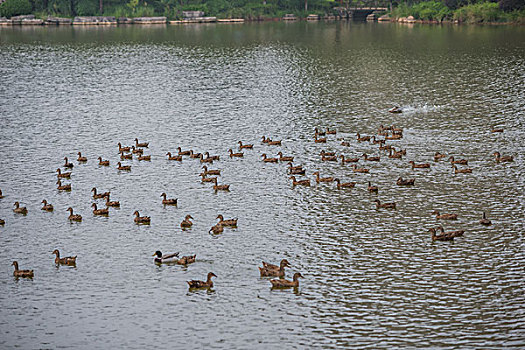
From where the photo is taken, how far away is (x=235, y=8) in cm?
16438

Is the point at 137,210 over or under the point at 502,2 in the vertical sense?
under

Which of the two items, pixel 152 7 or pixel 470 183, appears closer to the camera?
pixel 470 183

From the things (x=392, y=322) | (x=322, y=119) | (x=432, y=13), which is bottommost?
(x=392, y=322)

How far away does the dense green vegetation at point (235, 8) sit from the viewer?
443 ft

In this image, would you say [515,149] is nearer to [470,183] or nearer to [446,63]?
[470,183]

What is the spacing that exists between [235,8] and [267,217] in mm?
134769

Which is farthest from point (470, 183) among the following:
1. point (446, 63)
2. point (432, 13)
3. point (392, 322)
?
point (432, 13)

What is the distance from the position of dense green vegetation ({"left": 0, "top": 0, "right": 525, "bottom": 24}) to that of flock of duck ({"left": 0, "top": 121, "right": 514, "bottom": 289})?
9079cm

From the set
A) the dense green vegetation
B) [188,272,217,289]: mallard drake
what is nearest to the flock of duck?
[188,272,217,289]: mallard drake

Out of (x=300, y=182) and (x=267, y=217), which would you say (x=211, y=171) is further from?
(x=267, y=217)

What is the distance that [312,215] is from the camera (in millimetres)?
36156

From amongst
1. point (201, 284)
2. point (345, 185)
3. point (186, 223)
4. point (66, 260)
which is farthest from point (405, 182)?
point (66, 260)

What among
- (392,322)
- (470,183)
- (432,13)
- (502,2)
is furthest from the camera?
(432,13)

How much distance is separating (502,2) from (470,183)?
9708 cm
